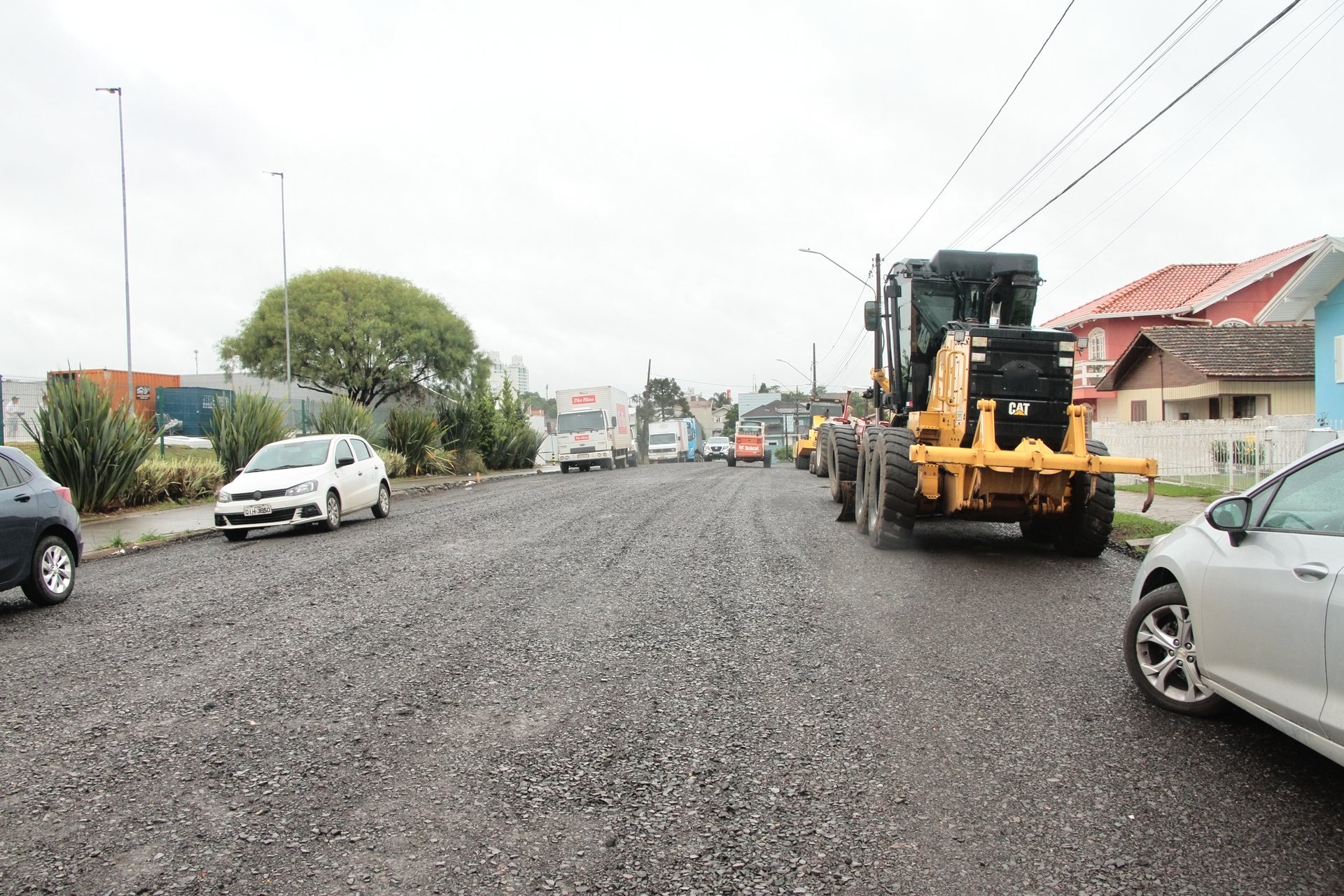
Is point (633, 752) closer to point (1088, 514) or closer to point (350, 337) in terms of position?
point (1088, 514)

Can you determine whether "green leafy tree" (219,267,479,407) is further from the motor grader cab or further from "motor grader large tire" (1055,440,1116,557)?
"motor grader large tire" (1055,440,1116,557)

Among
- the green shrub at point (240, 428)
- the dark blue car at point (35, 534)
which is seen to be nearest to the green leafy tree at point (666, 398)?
the green shrub at point (240, 428)

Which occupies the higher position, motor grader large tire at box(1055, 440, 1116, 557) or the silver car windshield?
the silver car windshield

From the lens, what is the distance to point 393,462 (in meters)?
28.8

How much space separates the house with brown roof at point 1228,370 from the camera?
89.5 ft

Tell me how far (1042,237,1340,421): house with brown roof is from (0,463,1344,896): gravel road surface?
30.2 m

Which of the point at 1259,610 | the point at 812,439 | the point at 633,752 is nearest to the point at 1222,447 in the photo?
the point at 812,439

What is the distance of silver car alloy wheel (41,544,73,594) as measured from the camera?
8578mm

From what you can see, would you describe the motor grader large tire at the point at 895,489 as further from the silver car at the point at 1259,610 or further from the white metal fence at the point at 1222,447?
the white metal fence at the point at 1222,447

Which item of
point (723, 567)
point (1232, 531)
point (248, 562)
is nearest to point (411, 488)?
point (248, 562)

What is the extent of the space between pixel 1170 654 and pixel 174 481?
19.2 metres

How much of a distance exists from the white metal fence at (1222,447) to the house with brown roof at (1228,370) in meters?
6.46

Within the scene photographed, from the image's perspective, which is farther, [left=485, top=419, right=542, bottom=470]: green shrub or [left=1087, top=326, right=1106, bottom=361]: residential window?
[left=1087, top=326, right=1106, bottom=361]: residential window

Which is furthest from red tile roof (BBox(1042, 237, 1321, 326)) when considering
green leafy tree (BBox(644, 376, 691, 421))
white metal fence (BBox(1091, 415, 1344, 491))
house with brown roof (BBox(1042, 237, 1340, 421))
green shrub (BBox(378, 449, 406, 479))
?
green leafy tree (BBox(644, 376, 691, 421))
